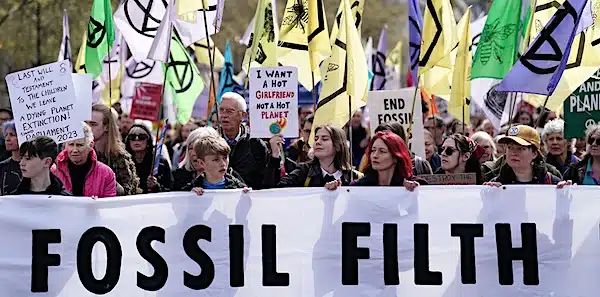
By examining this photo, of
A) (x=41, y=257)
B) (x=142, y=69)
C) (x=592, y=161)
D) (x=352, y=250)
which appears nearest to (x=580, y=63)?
(x=592, y=161)

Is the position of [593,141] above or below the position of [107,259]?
above

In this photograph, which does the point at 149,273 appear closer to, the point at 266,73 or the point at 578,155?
the point at 266,73

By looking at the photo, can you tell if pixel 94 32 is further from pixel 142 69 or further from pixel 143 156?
pixel 142 69

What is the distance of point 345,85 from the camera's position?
33.7ft

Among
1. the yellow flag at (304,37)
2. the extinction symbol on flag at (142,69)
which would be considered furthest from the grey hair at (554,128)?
the extinction symbol on flag at (142,69)

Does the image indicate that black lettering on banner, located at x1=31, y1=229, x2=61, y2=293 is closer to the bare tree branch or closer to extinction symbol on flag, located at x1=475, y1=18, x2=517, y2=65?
extinction symbol on flag, located at x1=475, y1=18, x2=517, y2=65

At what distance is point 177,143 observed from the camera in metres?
16.1

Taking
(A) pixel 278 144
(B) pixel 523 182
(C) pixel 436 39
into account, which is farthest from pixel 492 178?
(C) pixel 436 39

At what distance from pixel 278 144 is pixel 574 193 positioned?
Answer: 232 centimetres

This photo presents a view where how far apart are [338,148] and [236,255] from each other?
116 cm

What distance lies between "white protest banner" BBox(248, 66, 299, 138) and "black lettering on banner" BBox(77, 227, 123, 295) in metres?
1.70

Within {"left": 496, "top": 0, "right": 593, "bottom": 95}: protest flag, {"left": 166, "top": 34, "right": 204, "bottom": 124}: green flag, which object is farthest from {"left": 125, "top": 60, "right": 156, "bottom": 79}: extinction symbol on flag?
{"left": 496, "top": 0, "right": 593, "bottom": 95}: protest flag

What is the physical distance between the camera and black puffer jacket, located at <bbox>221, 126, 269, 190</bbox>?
939 centimetres

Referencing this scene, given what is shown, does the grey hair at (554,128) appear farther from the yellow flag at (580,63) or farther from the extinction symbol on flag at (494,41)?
the extinction symbol on flag at (494,41)
